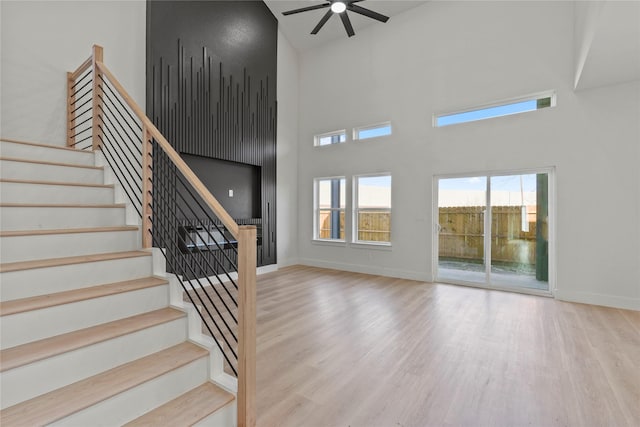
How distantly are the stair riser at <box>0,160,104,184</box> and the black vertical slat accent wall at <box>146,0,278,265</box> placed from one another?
78.7 inches

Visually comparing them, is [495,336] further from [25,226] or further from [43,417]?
[25,226]

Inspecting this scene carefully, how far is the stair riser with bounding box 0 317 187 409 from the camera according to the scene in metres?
1.31

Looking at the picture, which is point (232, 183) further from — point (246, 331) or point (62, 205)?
point (246, 331)

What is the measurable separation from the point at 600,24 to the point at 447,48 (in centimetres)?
285

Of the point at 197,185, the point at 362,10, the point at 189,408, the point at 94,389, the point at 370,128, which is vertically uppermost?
the point at 362,10

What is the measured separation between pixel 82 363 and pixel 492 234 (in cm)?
552

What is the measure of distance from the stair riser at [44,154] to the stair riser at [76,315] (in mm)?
1772

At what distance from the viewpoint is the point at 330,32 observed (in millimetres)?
6520

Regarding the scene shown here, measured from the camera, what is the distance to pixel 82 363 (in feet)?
4.91

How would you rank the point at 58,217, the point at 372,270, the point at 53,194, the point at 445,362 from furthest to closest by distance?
the point at 372,270, the point at 445,362, the point at 53,194, the point at 58,217

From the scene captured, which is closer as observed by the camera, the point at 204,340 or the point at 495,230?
the point at 204,340

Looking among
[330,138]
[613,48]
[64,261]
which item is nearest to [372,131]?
[330,138]

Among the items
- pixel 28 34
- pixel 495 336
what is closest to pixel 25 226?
pixel 28 34

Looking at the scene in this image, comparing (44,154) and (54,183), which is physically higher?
(44,154)
